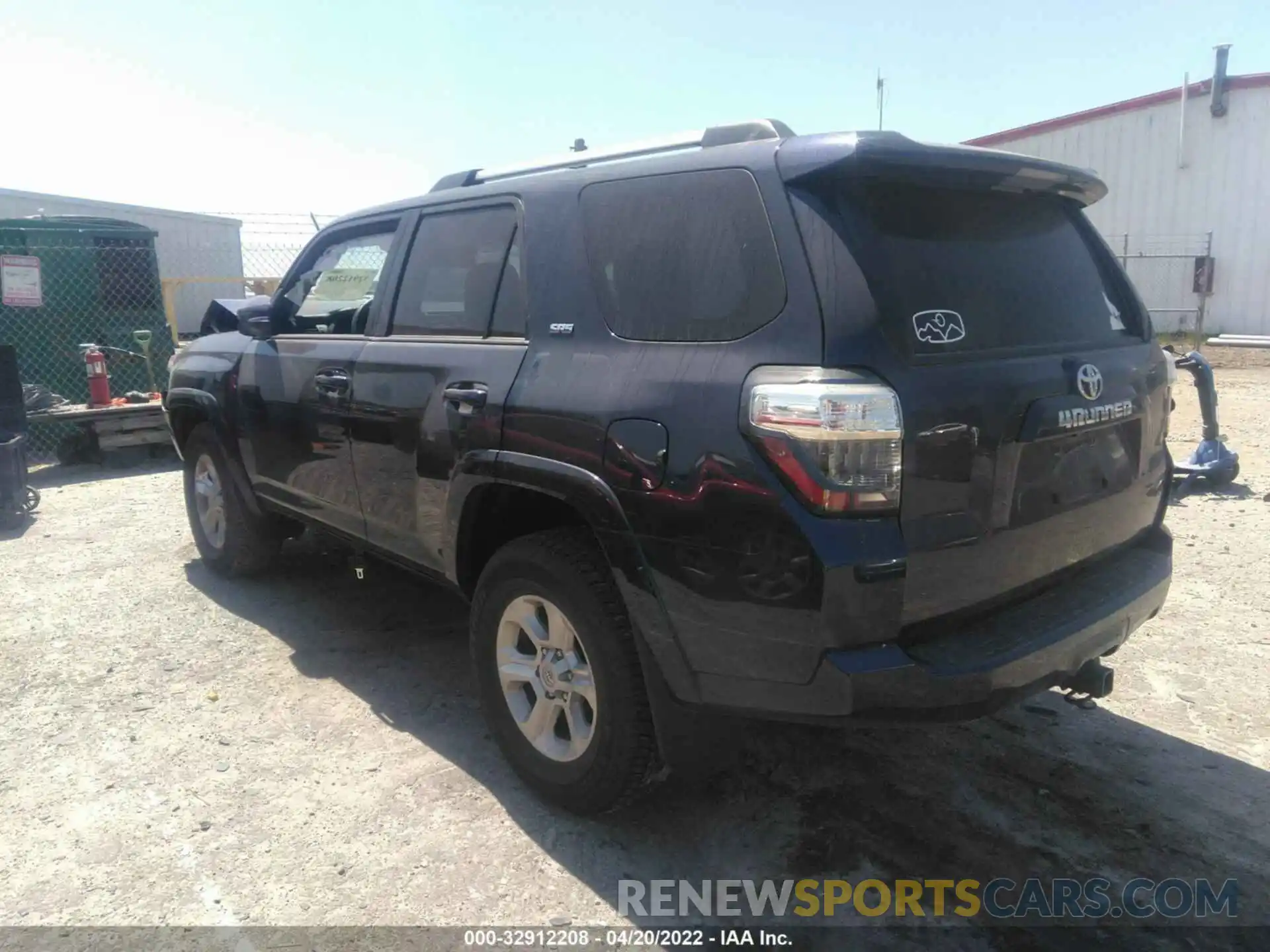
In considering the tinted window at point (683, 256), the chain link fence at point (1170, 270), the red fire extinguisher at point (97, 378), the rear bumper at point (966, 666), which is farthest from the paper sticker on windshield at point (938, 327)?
the chain link fence at point (1170, 270)

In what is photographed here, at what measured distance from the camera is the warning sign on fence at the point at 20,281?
896cm

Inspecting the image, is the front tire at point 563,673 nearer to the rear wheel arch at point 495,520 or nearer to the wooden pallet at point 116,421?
the rear wheel arch at point 495,520

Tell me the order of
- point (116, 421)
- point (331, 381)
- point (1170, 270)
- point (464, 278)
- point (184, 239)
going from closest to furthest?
point (464, 278) → point (331, 381) → point (116, 421) → point (184, 239) → point (1170, 270)

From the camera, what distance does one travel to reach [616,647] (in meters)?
2.63

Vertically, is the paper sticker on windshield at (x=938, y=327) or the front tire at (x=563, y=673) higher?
the paper sticker on windshield at (x=938, y=327)

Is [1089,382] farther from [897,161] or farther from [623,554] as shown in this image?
[623,554]

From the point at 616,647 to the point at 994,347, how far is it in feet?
4.28

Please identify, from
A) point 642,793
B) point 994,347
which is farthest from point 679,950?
point 994,347

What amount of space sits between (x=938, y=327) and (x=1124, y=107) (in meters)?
22.9

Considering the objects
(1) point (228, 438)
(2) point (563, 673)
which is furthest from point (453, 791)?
(1) point (228, 438)

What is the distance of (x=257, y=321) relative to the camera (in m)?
4.40

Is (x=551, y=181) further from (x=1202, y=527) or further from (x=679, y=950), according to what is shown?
(x=1202, y=527)

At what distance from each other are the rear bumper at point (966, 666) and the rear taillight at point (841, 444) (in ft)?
1.20

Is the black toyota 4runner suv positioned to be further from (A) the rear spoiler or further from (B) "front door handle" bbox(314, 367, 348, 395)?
(B) "front door handle" bbox(314, 367, 348, 395)
